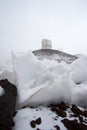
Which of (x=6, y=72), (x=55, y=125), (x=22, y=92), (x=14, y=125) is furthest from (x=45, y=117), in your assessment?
(x=6, y=72)

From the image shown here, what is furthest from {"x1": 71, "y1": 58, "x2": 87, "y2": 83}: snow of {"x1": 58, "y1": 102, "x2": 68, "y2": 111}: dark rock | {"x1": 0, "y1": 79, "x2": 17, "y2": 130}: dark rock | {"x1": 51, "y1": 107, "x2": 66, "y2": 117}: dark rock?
{"x1": 0, "y1": 79, "x2": 17, "y2": 130}: dark rock

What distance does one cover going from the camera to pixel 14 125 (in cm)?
142

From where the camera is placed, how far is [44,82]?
197 cm

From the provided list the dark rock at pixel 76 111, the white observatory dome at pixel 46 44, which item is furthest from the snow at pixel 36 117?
the white observatory dome at pixel 46 44

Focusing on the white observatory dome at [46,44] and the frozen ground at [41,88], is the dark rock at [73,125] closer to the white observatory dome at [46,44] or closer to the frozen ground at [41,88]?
the frozen ground at [41,88]

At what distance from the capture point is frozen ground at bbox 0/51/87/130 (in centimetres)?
151

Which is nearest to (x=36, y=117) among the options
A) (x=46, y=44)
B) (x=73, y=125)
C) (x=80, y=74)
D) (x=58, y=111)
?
(x=58, y=111)

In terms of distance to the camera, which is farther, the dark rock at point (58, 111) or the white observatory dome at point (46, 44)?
the white observatory dome at point (46, 44)

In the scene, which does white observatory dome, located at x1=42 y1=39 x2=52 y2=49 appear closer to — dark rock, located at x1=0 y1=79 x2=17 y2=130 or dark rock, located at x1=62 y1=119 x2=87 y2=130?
dark rock, located at x1=0 y1=79 x2=17 y2=130

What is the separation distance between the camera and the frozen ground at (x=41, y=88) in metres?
1.51

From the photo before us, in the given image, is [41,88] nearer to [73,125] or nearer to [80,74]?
[73,125]

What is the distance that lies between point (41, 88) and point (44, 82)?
184 millimetres

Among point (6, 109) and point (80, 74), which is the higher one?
point (6, 109)

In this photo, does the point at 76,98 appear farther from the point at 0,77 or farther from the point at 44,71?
the point at 0,77
